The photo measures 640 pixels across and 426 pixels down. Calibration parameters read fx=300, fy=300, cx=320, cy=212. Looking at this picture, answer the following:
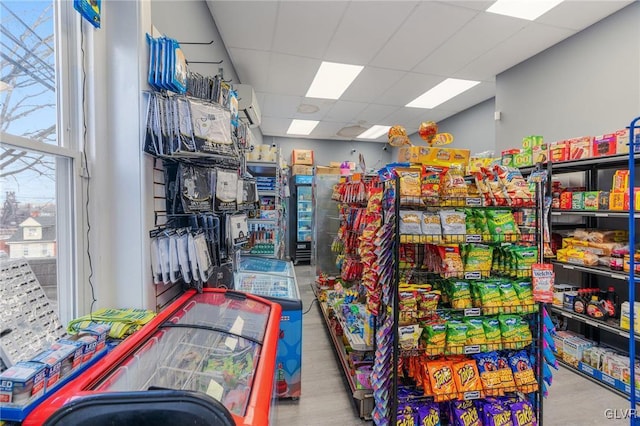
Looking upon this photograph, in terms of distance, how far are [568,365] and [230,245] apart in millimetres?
3609

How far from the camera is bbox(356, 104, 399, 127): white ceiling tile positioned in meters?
6.25

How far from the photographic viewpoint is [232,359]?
135cm

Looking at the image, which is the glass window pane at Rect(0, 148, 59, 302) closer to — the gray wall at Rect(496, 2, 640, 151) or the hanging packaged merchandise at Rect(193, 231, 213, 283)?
the hanging packaged merchandise at Rect(193, 231, 213, 283)

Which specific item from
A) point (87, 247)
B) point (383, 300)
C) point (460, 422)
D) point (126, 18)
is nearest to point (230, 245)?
point (87, 247)

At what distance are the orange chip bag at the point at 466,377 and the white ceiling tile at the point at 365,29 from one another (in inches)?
129

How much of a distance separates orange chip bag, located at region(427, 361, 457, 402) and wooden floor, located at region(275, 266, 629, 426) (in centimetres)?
64

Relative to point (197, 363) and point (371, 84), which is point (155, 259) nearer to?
point (197, 363)

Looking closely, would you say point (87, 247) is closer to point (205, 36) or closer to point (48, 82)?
point (48, 82)

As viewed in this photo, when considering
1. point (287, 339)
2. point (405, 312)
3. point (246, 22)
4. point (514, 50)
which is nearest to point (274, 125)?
point (246, 22)

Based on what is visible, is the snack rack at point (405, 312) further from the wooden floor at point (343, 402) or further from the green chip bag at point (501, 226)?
the wooden floor at point (343, 402)

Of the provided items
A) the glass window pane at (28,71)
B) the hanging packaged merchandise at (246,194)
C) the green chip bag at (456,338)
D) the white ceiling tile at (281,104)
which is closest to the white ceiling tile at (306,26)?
the white ceiling tile at (281,104)

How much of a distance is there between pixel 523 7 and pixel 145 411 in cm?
426

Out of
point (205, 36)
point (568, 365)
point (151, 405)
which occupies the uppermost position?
point (205, 36)

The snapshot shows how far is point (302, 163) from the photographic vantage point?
25.7 ft
